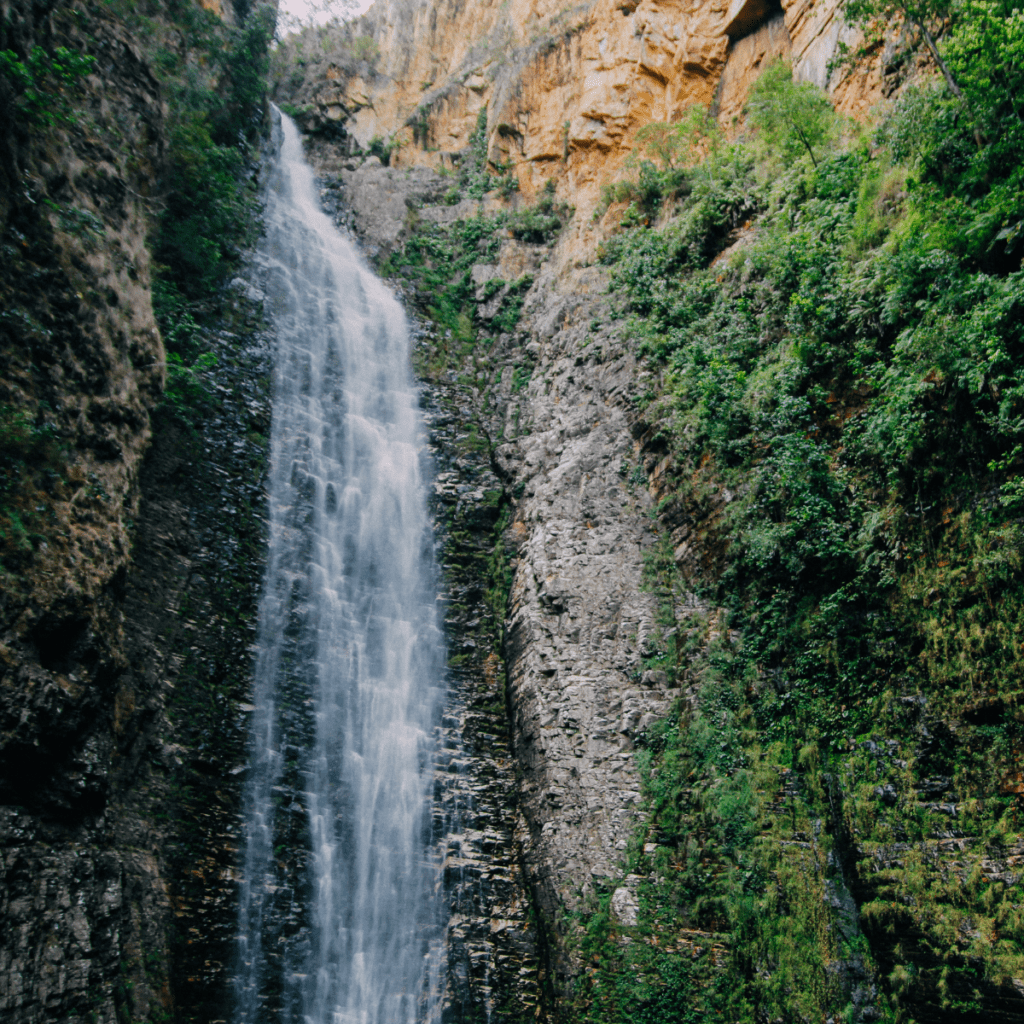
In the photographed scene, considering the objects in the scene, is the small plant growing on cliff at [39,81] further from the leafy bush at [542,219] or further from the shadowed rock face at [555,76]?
the leafy bush at [542,219]

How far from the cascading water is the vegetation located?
3356 mm

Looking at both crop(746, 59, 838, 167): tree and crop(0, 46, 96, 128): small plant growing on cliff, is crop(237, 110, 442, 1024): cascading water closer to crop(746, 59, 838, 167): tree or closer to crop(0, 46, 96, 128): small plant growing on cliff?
crop(0, 46, 96, 128): small plant growing on cliff

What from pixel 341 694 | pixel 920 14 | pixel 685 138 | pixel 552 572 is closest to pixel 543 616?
pixel 552 572

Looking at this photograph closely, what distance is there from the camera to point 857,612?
7816mm

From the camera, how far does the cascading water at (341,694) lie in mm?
9539

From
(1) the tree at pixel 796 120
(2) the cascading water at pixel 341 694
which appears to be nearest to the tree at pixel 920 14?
(1) the tree at pixel 796 120

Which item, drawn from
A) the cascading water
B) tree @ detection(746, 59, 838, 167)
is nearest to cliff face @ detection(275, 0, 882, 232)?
tree @ detection(746, 59, 838, 167)

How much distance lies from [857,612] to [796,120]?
9.49 metres

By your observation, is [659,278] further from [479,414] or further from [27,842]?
[27,842]

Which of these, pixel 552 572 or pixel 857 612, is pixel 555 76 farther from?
pixel 857 612

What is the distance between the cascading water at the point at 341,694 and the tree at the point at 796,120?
9929mm

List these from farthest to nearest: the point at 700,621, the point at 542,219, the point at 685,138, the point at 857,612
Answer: the point at 542,219, the point at 685,138, the point at 700,621, the point at 857,612

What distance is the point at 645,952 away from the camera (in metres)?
8.56

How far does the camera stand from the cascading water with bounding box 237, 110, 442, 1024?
954cm
